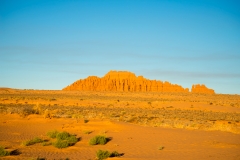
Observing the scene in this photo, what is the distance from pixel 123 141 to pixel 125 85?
140m

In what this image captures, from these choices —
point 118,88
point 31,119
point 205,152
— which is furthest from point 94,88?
point 205,152

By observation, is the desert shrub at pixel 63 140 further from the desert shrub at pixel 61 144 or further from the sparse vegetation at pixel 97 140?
the sparse vegetation at pixel 97 140

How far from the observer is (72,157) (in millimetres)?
11750

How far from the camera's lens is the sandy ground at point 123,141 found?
12.3m

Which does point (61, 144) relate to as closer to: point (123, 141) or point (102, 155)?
point (102, 155)

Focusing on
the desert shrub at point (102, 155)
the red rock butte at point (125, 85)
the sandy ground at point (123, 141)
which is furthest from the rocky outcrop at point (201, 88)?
the desert shrub at point (102, 155)

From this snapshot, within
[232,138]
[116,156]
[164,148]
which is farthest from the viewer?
[232,138]

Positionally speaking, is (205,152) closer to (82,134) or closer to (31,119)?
(82,134)

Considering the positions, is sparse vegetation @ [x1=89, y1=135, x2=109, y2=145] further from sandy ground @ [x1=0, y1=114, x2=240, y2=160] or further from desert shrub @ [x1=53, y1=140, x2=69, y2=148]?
desert shrub @ [x1=53, y1=140, x2=69, y2=148]

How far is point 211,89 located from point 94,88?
6450 cm

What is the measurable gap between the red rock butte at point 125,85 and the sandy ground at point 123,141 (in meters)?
131

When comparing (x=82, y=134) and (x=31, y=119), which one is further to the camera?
(x=31, y=119)

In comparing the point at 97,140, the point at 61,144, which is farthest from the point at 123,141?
the point at 61,144

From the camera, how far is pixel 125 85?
156 m
